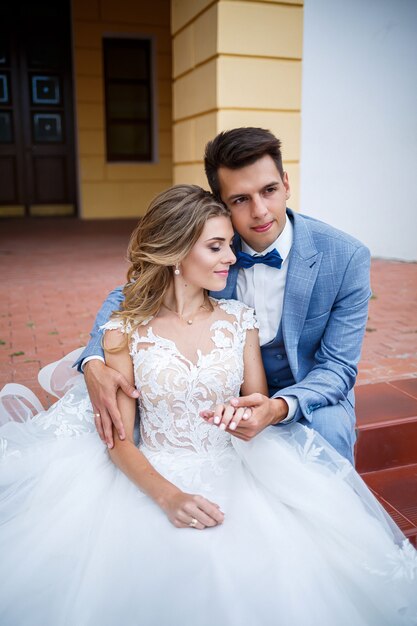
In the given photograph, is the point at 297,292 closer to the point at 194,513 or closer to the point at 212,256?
the point at 212,256

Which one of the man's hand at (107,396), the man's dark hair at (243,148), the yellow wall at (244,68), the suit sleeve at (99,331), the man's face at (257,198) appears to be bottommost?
the man's hand at (107,396)

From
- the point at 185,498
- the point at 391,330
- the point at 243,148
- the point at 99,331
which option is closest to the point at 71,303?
the point at 391,330

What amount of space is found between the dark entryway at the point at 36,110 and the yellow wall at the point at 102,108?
0.59 metres

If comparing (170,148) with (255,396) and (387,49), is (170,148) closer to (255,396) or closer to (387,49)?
(387,49)

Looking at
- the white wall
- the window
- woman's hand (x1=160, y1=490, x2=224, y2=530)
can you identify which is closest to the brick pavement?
the white wall

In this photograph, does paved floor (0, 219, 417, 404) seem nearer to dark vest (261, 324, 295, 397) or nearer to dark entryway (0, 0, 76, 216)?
dark vest (261, 324, 295, 397)

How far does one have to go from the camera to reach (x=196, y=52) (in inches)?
233

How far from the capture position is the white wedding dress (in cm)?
158

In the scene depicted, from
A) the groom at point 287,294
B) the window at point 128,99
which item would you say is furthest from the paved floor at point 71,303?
the window at point 128,99

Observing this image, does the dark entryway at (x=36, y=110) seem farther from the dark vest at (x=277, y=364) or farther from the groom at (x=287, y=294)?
the dark vest at (x=277, y=364)

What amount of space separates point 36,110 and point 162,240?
10.3 meters

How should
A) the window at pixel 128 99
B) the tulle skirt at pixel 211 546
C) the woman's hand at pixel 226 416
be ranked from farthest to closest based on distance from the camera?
the window at pixel 128 99 < the woman's hand at pixel 226 416 < the tulle skirt at pixel 211 546

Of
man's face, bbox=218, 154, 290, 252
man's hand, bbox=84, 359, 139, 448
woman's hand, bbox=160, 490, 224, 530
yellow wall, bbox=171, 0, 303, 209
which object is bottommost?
woman's hand, bbox=160, 490, 224, 530

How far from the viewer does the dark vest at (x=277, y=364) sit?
2.27m
